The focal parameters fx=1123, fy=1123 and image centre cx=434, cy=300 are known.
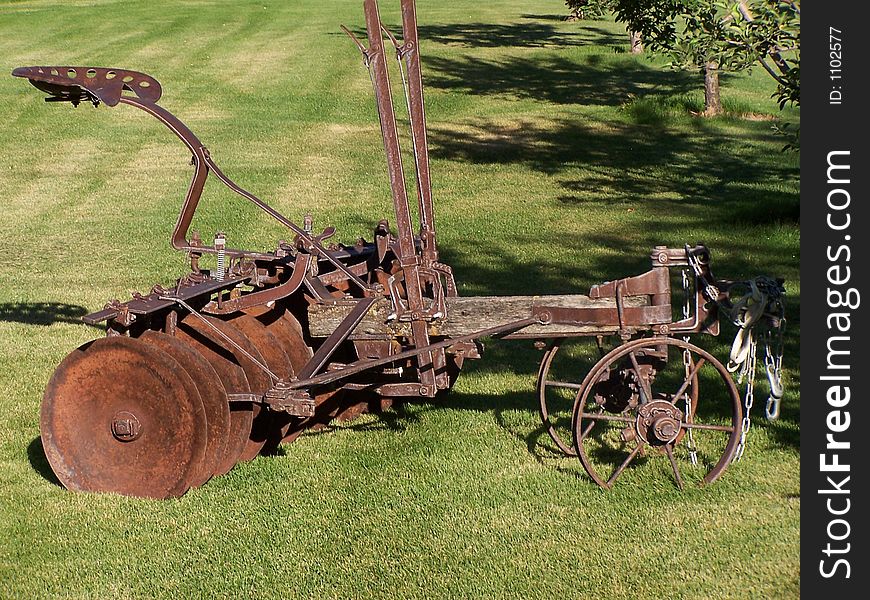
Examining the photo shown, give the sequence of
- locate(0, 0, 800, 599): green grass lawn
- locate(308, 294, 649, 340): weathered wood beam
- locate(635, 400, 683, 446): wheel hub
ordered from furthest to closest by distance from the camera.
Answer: locate(308, 294, 649, 340): weathered wood beam < locate(635, 400, 683, 446): wheel hub < locate(0, 0, 800, 599): green grass lawn

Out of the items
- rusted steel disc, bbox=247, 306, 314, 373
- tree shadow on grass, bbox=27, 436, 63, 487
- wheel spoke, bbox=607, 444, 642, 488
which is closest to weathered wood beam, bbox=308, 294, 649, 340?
rusted steel disc, bbox=247, 306, 314, 373

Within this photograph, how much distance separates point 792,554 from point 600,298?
5.49 feet

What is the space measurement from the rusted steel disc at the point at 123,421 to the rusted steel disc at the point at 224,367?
Answer: 32 cm

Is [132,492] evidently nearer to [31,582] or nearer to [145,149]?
[31,582]

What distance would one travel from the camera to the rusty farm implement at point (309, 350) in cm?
592

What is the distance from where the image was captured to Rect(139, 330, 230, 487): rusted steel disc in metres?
5.89

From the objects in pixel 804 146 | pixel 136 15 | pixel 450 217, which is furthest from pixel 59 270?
pixel 136 15

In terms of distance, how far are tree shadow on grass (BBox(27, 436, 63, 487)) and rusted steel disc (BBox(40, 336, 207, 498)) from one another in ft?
1.43

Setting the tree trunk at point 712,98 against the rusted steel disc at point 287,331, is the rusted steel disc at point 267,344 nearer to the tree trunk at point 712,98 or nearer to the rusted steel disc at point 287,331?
the rusted steel disc at point 287,331

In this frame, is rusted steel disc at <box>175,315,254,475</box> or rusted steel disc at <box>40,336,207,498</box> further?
rusted steel disc at <box>175,315,254,475</box>

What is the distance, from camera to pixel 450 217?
1418cm

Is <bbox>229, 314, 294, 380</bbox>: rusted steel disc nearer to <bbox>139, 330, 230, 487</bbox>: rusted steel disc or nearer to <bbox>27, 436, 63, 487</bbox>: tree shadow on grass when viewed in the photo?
<bbox>139, 330, 230, 487</bbox>: rusted steel disc

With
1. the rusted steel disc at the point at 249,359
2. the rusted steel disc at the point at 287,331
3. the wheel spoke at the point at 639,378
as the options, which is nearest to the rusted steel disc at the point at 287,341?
the rusted steel disc at the point at 287,331

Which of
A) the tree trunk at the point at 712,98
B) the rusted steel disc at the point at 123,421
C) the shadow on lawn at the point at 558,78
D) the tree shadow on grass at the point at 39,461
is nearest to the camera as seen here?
the rusted steel disc at the point at 123,421
